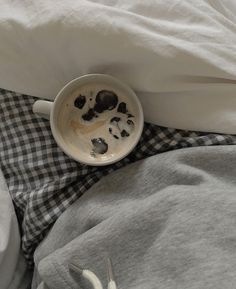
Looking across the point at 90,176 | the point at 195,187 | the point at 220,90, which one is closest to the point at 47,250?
the point at 90,176

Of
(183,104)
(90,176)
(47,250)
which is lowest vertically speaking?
(47,250)

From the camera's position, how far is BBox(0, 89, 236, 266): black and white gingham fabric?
2.11 ft

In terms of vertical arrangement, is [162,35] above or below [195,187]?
above

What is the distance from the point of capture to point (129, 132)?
0.63 m

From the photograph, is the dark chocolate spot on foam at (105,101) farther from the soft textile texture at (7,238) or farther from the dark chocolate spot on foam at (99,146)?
the soft textile texture at (7,238)

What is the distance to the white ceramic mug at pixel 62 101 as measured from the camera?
611mm

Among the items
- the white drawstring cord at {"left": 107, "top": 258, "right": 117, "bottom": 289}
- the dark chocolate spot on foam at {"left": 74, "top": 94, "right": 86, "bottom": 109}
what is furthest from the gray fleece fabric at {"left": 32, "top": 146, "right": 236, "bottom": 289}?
the dark chocolate spot on foam at {"left": 74, "top": 94, "right": 86, "bottom": 109}

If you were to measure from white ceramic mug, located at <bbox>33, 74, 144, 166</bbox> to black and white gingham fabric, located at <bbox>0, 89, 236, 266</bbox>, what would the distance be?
0.04 metres

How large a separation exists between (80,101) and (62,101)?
0.03 m

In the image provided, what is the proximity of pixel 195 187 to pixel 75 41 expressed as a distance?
28 centimetres

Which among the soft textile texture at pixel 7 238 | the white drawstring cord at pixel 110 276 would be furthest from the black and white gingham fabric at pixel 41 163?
the white drawstring cord at pixel 110 276

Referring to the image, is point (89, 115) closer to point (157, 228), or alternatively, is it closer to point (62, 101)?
point (62, 101)

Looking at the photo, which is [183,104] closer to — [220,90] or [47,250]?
[220,90]

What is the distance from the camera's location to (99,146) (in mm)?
633
